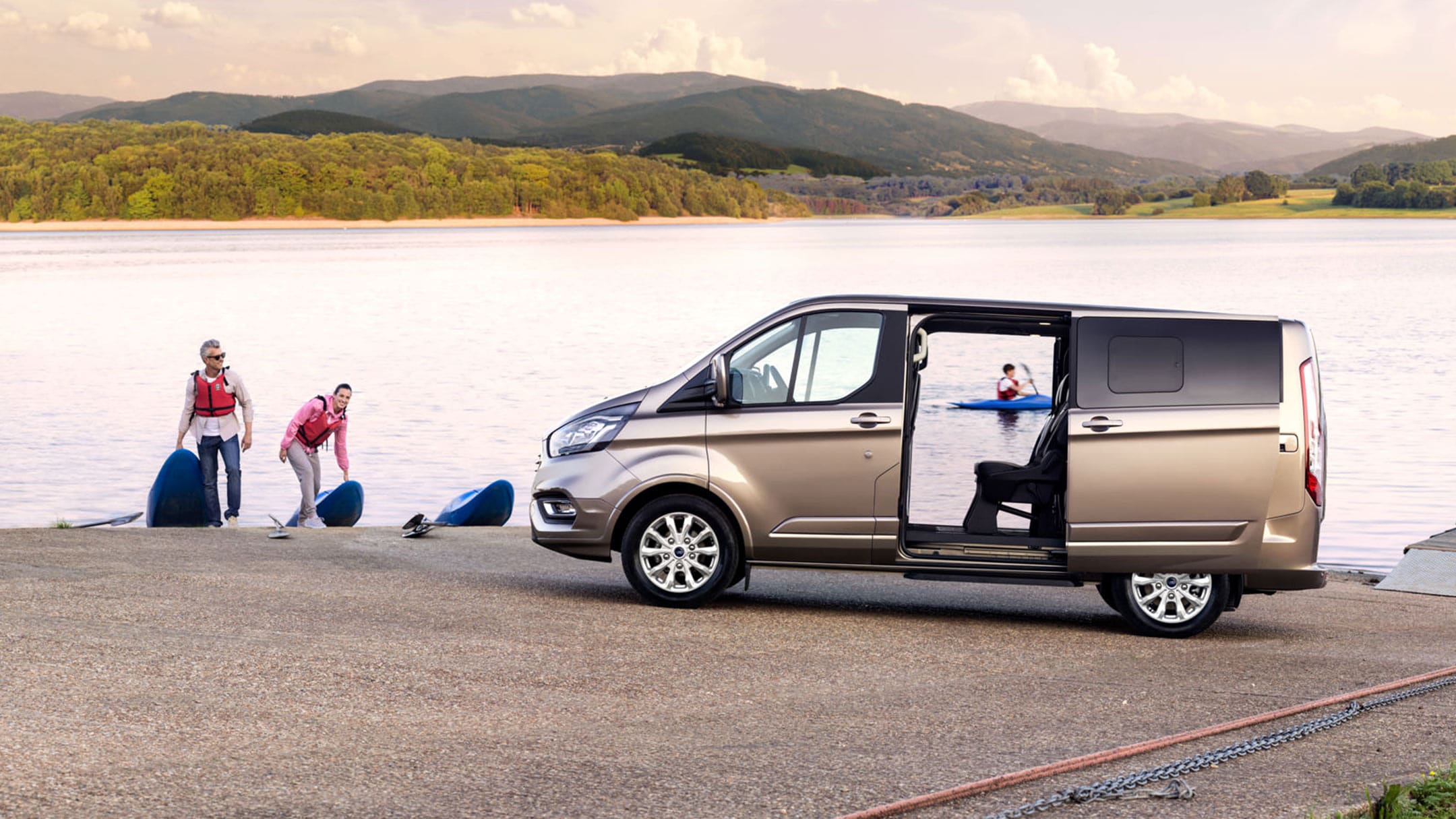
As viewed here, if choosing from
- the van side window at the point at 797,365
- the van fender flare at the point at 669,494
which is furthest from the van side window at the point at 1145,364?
the van fender flare at the point at 669,494

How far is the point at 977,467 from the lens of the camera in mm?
10312

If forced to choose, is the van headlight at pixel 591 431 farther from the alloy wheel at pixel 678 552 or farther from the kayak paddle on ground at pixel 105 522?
the kayak paddle on ground at pixel 105 522

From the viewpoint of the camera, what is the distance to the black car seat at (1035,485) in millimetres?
9844

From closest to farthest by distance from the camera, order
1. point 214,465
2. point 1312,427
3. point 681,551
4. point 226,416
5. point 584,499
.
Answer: point 1312,427 < point 681,551 < point 584,499 < point 226,416 < point 214,465

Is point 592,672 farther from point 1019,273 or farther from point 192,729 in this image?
point 1019,273

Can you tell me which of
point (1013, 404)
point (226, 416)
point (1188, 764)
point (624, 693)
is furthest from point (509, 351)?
point (1188, 764)

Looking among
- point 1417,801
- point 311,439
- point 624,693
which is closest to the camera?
point 1417,801

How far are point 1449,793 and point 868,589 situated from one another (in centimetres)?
609

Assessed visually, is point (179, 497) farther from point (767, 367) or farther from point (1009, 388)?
point (1009, 388)

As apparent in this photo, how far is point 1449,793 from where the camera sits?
219 inches

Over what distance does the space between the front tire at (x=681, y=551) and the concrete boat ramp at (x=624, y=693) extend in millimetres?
193

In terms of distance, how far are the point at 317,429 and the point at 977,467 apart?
9.07 metres

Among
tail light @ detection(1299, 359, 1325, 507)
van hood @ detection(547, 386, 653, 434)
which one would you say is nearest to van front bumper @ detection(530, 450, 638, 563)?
van hood @ detection(547, 386, 653, 434)

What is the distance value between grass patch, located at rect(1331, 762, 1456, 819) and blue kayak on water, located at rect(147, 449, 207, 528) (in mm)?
13130
